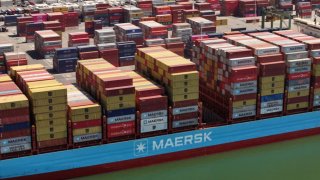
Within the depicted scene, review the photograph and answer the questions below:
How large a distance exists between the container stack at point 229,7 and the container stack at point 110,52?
33.2 metres

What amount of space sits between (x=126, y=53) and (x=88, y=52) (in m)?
4.59

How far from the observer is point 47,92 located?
38000mm

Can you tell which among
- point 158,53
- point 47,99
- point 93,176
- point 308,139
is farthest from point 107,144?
point 308,139

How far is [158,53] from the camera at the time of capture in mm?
47562

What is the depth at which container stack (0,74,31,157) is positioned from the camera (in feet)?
123

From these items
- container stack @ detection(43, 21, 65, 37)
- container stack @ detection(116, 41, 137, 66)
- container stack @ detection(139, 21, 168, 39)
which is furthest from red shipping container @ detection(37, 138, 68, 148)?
container stack @ detection(43, 21, 65, 37)

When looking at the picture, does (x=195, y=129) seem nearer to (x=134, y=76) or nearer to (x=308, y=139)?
(x=134, y=76)

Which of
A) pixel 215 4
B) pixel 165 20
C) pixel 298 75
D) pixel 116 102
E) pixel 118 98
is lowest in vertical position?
pixel 116 102

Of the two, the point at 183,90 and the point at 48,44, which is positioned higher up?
the point at 48,44

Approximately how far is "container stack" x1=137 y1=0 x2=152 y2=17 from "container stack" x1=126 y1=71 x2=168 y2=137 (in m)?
46.8

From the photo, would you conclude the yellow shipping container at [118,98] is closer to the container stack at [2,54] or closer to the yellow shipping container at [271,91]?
the yellow shipping container at [271,91]

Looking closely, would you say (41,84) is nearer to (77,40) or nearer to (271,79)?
(271,79)

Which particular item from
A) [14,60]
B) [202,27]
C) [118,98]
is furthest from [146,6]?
[118,98]

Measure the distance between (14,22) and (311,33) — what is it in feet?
147
